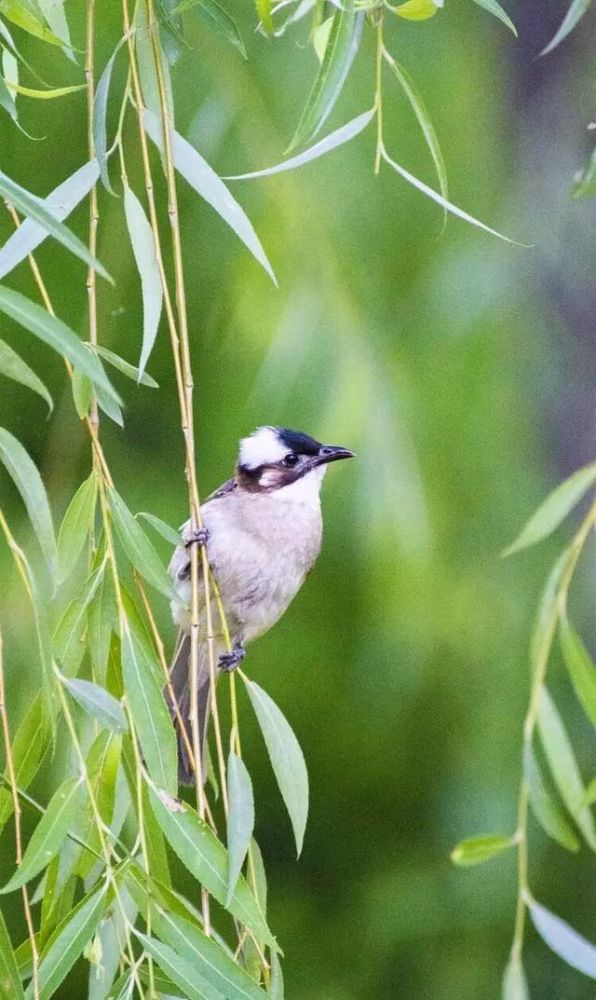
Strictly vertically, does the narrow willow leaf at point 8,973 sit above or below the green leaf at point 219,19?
below

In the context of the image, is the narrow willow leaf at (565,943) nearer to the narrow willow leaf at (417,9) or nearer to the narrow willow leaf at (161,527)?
the narrow willow leaf at (161,527)

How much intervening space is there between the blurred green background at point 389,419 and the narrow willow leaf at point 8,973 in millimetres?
1181

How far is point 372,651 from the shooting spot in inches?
120

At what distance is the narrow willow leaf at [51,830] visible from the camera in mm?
1116

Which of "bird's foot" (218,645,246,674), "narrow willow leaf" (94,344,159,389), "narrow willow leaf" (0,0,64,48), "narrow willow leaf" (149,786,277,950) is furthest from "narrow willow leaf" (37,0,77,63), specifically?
"bird's foot" (218,645,246,674)

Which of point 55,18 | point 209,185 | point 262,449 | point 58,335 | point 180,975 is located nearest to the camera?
point 58,335

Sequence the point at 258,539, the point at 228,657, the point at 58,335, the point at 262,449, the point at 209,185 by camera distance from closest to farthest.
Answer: the point at 58,335 < the point at 209,185 < the point at 228,657 < the point at 258,539 < the point at 262,449

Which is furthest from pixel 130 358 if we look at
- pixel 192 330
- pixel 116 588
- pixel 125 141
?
pixel 116 588

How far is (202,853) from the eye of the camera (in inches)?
47.8

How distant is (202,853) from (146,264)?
483 mm

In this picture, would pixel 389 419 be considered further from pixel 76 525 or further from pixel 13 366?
pixel 13 366

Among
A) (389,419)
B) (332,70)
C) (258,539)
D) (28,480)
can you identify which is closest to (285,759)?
(28,480)

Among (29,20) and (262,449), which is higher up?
(29,20)

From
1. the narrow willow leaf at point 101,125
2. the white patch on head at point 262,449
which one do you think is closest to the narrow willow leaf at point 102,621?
the narrow willow leaf at point 101,125
